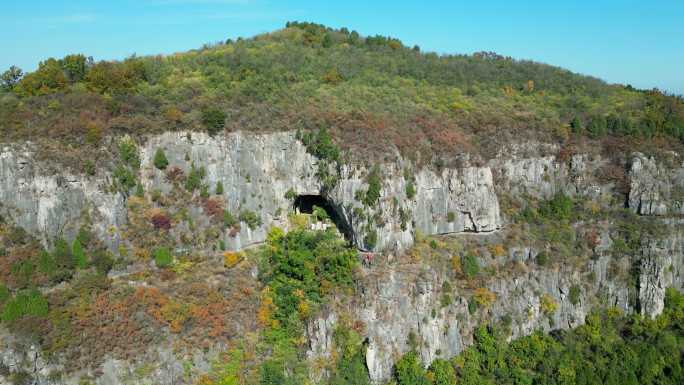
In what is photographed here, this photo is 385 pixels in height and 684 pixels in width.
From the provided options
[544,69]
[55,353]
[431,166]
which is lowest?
[55,353]

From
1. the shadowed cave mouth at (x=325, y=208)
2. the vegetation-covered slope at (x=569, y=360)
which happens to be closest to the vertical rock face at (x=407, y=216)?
the shadowed cave mouth at (x=325, y=208)

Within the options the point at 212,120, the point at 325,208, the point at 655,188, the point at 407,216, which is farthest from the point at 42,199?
Answer: the point at 655,188

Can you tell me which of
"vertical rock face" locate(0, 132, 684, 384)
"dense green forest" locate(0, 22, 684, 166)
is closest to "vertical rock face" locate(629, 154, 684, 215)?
"vertical rock face" locate(0, 132, 684, 384)

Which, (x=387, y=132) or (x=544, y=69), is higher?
(x=544, y=69)

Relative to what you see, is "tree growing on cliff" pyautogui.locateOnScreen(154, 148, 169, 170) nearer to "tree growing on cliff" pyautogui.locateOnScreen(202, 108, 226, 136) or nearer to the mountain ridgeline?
the mountain ridgeline

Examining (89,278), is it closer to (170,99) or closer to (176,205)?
(176,205)

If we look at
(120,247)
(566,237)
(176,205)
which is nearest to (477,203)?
(566,237)
